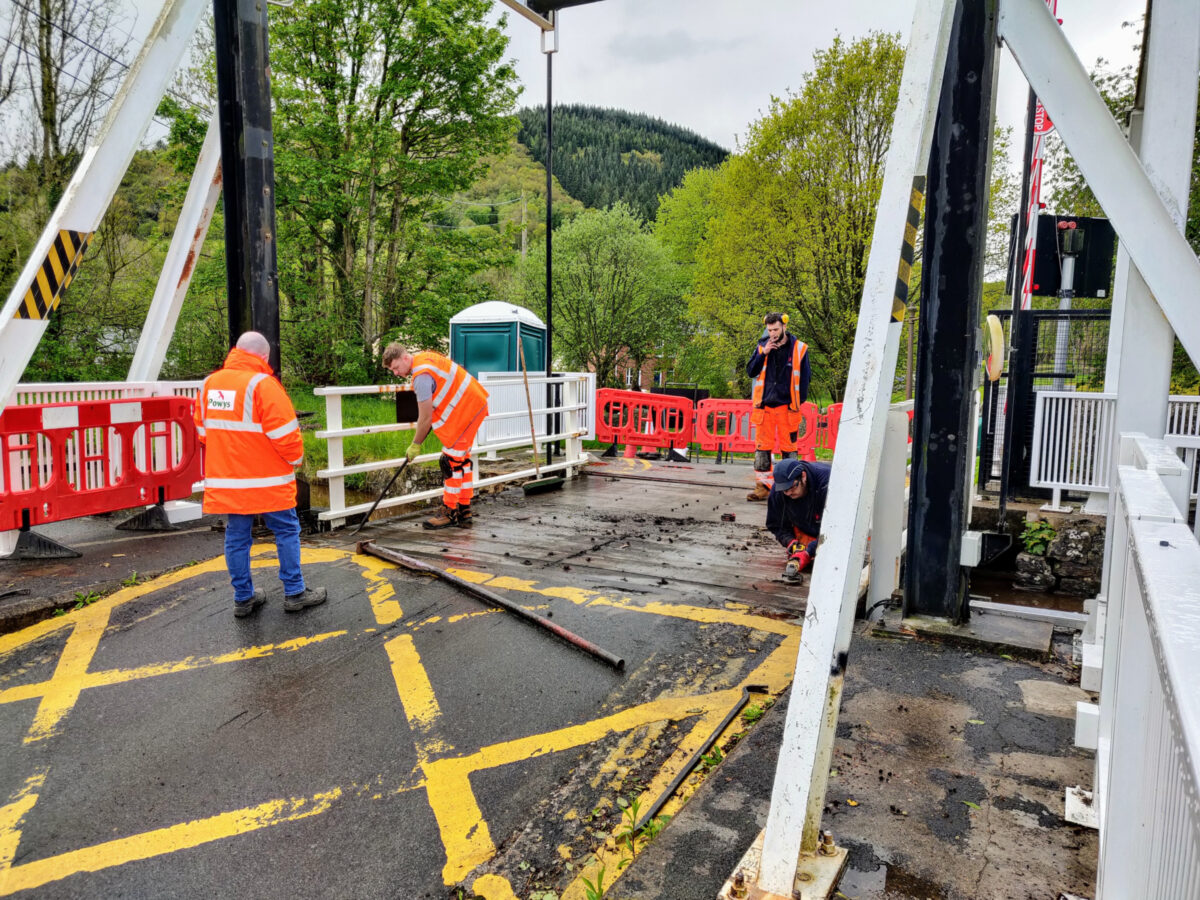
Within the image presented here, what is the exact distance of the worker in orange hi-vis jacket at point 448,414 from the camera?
7.48 metres

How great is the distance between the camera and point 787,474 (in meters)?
5.93

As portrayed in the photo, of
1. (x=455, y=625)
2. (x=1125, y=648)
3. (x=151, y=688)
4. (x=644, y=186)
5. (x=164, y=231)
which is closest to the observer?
(x=1125, y=648)

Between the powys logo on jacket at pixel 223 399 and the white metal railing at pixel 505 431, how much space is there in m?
1.95

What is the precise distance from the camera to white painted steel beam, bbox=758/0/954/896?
201 cm

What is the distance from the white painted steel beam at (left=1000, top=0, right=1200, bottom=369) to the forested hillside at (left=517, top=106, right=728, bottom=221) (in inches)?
3183

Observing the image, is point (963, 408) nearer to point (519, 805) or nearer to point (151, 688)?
point (519, 805)

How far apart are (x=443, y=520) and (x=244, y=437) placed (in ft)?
10.3

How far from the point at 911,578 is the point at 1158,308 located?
2050 millimetres

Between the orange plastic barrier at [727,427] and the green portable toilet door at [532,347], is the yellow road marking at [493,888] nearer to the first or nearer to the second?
the orange plastic barrier at [727,427]

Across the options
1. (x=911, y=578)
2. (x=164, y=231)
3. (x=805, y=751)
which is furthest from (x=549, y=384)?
(x=164, y=231)

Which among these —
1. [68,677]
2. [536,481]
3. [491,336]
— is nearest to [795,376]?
[536,481]

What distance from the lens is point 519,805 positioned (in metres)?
3.04

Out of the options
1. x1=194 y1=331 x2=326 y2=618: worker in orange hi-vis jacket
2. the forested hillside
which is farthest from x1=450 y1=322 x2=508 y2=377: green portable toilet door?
the forested hillside

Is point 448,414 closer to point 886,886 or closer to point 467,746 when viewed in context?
point 467,746
